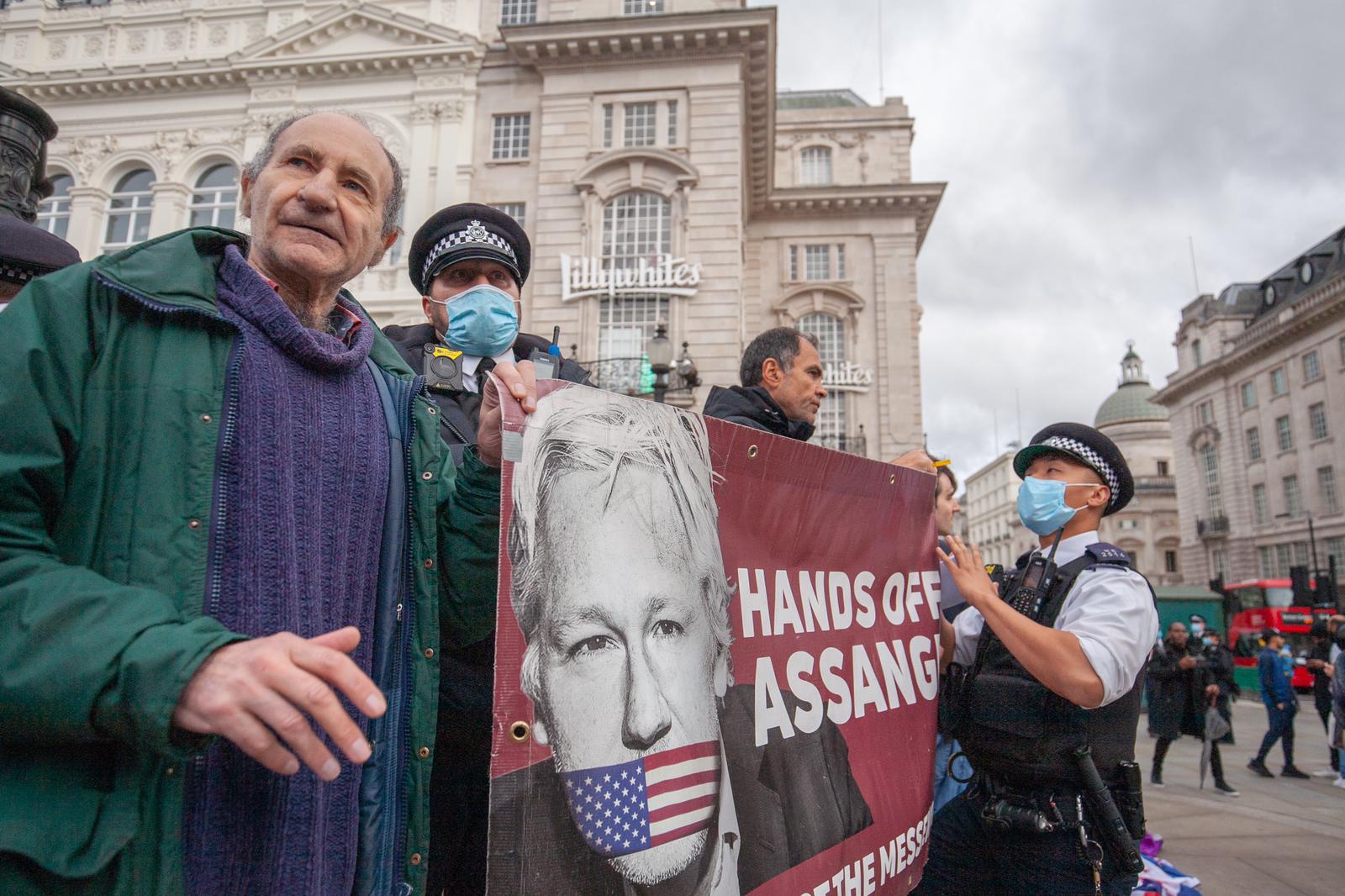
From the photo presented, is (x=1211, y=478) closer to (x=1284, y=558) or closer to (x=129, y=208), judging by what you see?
(x=1284, y=558)

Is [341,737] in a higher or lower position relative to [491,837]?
higher

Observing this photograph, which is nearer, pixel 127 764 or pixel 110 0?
pixel 127 764

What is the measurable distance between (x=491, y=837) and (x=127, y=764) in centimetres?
59

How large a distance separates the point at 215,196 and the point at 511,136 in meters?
9.31

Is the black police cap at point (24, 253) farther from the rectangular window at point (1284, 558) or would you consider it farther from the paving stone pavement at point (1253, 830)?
the rectangular window at point (1284, 558)

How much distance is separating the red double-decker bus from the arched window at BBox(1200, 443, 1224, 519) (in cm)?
1885

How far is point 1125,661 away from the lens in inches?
102

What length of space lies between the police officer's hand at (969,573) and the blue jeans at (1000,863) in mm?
861

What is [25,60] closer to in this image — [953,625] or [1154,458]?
[953,625]

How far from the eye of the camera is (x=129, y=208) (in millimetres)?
23375

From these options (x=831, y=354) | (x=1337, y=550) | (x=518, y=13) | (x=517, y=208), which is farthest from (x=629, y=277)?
(x=1337, y=550)

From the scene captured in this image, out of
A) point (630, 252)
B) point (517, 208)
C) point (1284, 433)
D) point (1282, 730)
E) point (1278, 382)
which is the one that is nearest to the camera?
point (1282, 730)

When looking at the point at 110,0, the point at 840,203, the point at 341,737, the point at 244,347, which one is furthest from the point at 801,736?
the point at 110,0

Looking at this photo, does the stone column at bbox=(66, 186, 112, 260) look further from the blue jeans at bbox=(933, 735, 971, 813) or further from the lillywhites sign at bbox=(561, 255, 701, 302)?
the blue jeans at bbox=(933, 735, 971, 813)
